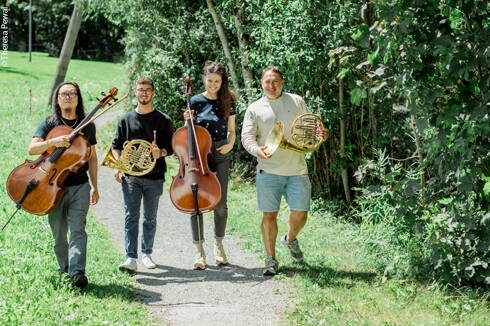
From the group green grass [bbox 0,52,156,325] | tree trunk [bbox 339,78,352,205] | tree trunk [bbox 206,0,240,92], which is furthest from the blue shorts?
tree trunk [bbox 206,0,240,92]

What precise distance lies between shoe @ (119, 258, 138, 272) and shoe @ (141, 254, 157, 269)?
0.26 metres

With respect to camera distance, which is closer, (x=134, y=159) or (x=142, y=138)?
(x=134, y=159)

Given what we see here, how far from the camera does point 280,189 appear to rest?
6.27 meters

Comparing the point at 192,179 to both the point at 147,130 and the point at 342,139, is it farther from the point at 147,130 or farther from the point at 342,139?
the point at 342,139

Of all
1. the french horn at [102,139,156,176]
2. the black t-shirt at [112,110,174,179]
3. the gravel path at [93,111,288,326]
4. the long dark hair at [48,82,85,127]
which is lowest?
the gravel path at [93,111,288,326]

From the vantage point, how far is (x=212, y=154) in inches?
249

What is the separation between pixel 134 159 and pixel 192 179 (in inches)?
22.0

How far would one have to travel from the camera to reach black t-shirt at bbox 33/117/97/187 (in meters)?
5.51

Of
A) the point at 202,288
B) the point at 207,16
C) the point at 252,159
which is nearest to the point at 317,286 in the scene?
the point at 202,288

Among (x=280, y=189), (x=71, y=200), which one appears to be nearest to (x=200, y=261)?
(x=280, y=189)

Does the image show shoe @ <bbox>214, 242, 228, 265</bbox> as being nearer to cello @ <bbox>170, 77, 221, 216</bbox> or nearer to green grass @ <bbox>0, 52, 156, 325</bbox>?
cello @ <bbox>170, 77, 221, 216</bbox>

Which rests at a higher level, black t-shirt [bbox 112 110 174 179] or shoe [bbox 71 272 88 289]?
black t-shirt [bbox 112 110 174 179]

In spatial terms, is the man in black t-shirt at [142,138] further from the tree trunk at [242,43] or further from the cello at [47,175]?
the tree trunk at [242,43]

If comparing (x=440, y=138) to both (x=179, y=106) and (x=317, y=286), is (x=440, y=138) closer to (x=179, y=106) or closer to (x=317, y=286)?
(x=317, y=286)
